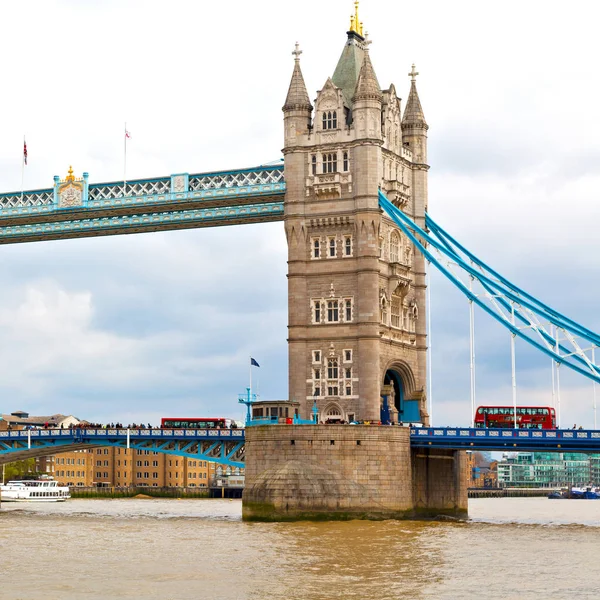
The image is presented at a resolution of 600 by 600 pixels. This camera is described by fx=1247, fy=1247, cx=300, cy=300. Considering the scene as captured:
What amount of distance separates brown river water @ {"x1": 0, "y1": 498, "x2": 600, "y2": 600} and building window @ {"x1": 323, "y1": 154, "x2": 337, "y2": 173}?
22.9 m

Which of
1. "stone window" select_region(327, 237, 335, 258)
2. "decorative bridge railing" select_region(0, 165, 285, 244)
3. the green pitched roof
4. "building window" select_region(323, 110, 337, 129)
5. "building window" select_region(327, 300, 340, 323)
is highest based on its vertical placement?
the green pitched roof

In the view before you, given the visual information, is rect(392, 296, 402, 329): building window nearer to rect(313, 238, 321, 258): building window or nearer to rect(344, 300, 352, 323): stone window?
rect(344, 300, 352, 323): stone window

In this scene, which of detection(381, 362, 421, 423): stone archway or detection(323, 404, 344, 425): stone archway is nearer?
detection(323, 404, 344, 425): stone archway

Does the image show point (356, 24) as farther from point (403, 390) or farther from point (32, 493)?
point (32, 493)

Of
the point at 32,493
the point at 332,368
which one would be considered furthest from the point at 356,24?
the point at 32,493

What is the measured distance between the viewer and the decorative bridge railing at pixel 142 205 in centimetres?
8262

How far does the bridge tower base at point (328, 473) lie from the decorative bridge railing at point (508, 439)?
1.36 metres

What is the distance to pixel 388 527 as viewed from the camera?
6612 cm

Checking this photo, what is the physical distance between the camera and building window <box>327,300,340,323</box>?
257ft

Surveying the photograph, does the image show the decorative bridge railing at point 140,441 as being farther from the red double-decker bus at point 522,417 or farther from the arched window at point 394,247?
the red double-decker bus at point 522,417

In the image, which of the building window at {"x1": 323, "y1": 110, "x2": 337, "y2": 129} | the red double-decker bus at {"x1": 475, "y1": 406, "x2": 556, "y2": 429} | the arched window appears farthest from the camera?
the arched window

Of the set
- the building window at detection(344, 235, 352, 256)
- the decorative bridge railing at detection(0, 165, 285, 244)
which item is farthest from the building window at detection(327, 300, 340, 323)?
the decorative bridge railing at detection(0, 165, 285, 244)

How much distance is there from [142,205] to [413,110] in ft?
64.6

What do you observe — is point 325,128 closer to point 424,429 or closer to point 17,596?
point 424,429
